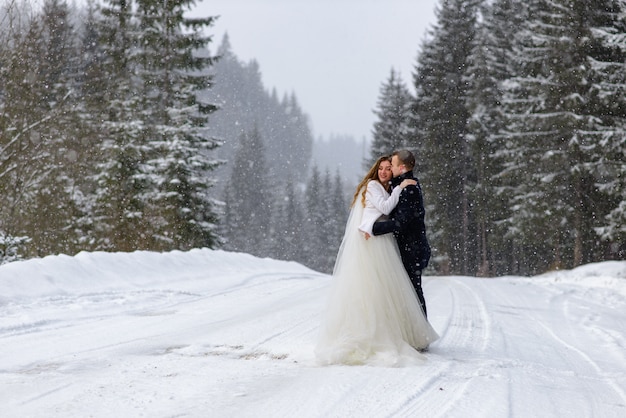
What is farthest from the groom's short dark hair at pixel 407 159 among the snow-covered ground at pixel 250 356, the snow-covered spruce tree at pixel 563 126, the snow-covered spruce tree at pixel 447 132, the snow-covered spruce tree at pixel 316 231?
the snow-covered spruce tree at pixel 316 231

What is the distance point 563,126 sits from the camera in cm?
2405

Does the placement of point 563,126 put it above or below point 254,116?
below

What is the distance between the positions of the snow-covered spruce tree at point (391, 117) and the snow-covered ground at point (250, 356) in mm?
29605

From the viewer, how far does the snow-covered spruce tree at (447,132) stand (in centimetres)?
3497

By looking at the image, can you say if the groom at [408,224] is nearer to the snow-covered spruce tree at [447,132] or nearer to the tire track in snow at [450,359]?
the tire track in snow at [450,359]

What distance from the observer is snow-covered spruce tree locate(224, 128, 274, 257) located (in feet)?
232

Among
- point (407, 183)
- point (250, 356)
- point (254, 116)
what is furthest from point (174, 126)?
point (254, 116)

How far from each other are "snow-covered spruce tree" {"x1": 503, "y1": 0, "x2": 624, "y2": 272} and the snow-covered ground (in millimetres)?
12919

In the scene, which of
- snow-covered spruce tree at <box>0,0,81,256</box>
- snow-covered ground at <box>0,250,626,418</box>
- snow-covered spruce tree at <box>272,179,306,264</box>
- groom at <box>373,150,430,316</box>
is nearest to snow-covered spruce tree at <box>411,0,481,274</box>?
snow-covered ground at <box>0,250,626,418</box>

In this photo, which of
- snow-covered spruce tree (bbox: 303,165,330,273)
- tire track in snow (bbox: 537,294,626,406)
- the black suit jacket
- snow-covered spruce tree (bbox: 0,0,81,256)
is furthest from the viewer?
snow-covered spruce tree (bbox: 303,165,330,273)

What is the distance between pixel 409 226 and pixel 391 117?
120ft

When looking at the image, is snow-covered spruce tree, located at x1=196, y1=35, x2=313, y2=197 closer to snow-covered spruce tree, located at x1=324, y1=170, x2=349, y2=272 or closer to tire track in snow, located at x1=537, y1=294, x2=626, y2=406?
snow-covered spruce tree, located at x1=324, y1=170, x2=349, y2=272

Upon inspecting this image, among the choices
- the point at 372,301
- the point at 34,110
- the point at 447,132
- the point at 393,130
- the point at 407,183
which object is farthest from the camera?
the point at 393,130

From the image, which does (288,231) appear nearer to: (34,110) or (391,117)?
(391,117)
